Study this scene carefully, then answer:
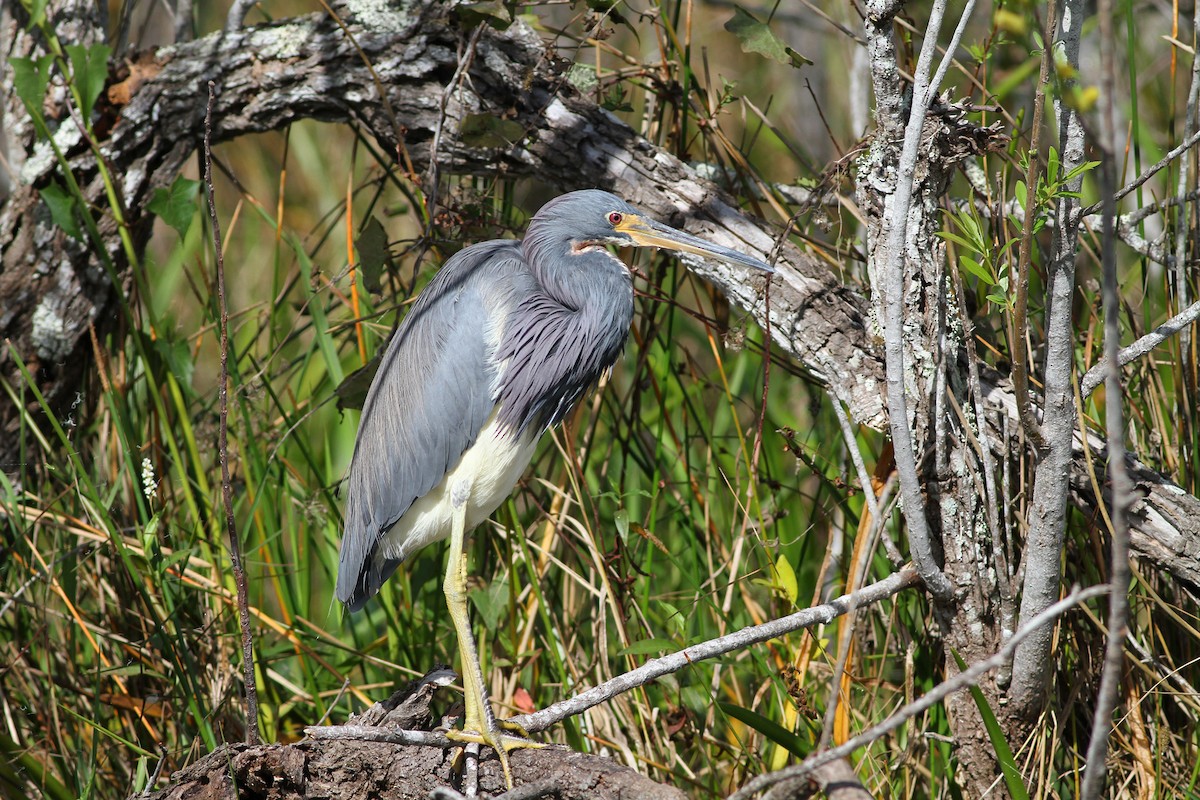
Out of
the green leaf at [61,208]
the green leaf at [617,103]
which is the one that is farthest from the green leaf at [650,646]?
the green leaf at [61,208]

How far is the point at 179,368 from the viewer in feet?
9.28

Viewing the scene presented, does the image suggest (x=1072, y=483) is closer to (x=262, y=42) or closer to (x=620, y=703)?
(x=620, y=703)

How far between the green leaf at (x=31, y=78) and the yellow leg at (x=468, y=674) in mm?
1459

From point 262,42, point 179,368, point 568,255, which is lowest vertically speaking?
point 179,368

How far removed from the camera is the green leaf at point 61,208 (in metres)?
2.70

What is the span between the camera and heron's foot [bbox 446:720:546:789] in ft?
7.35

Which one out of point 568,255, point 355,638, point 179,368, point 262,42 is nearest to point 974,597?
point 568,255

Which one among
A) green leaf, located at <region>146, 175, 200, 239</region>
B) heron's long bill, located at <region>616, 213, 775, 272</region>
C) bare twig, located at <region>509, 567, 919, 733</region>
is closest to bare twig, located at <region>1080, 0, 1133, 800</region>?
bare twig, located at <region>509, 567, 919, 733</region>

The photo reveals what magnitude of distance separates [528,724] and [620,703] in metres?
0.60

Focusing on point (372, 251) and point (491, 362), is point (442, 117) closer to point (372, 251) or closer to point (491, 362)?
point (372, 251)

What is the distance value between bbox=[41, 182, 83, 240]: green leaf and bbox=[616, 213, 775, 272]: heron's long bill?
1.43m

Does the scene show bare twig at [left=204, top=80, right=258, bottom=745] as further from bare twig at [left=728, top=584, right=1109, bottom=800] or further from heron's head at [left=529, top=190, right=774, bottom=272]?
bare twig at [left=728, top=584, right=1109, bottom=800]

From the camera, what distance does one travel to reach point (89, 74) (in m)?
2.66

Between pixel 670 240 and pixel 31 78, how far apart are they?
167 centimetres
